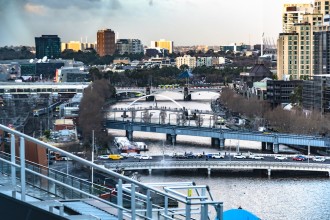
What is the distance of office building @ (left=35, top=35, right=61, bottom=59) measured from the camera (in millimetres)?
33725

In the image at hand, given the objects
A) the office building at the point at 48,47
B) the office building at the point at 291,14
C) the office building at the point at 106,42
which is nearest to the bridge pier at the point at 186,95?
the office building at the point at 291,14

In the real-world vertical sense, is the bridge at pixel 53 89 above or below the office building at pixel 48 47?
below

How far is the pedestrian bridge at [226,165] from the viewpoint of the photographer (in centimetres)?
868

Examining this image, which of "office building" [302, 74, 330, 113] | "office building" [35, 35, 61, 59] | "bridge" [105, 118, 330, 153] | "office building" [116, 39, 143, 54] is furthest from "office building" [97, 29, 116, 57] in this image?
"bridge" [105, 118, 330, 153]

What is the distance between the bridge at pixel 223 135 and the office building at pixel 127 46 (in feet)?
90.3

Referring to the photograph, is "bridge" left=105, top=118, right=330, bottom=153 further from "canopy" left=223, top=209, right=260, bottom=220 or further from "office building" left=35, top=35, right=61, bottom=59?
"office building" left=35, top=35, right=61, bottom=59

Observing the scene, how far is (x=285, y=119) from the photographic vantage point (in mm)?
13086

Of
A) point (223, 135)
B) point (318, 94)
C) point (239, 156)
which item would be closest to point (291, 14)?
point (318, 94)

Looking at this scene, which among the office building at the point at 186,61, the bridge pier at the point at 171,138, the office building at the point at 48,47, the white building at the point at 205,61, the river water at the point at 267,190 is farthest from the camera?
the white building at the point at 205,61

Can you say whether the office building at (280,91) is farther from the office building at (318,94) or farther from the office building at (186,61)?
the office building at (186,61)

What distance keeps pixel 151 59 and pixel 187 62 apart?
233cm

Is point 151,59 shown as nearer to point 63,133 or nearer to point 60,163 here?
point 63,133

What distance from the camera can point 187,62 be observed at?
127 ft

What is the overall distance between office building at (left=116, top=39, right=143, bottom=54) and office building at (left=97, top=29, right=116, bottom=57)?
36 centimetres
